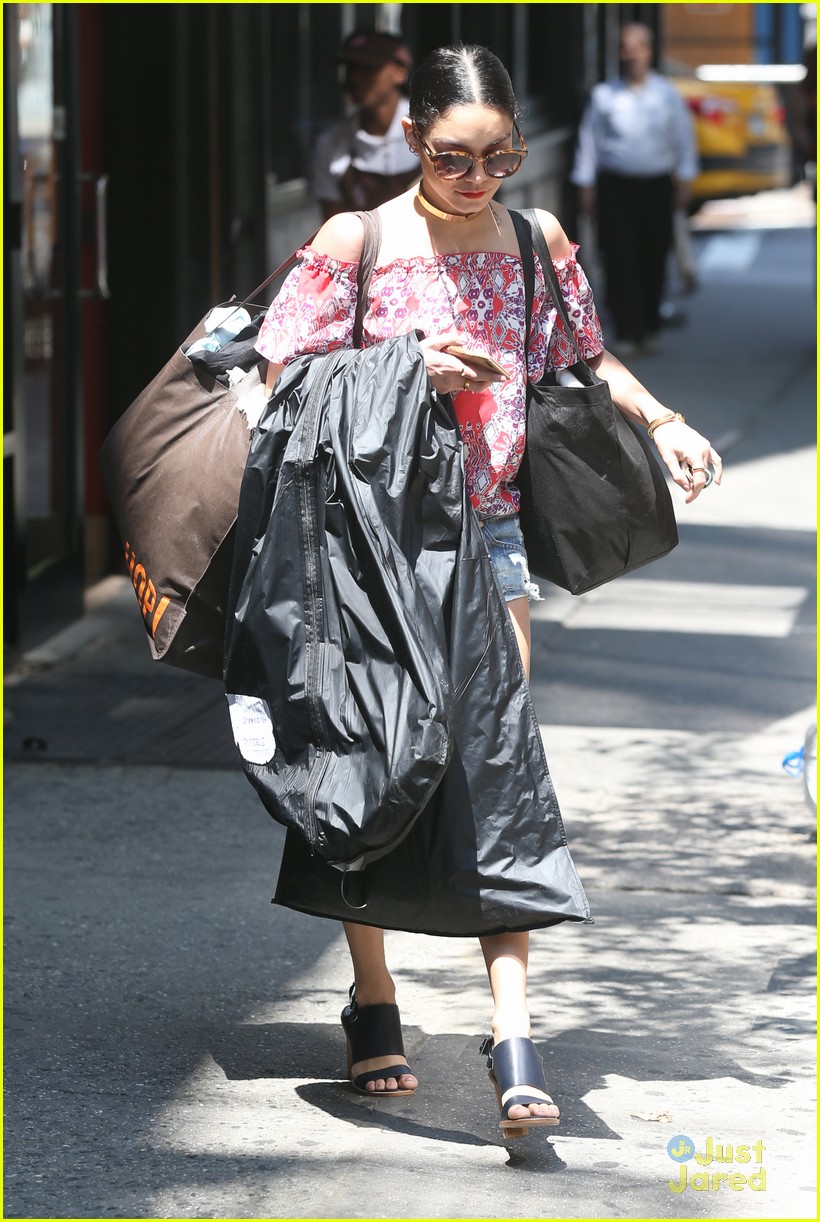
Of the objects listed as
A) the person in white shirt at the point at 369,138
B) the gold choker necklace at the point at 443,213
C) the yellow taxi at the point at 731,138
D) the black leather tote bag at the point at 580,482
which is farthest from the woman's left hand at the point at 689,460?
the yellow taxi at the point at 731,138

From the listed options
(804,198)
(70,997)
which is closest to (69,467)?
(70,997)

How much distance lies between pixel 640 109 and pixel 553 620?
667 centimetres

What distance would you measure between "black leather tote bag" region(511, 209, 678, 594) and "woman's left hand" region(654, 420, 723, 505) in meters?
0.15

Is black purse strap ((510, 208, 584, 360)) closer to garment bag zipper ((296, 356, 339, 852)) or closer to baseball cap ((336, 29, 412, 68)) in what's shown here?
garment bag zipper ((296, 356, 339, 852))

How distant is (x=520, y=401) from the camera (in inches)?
153

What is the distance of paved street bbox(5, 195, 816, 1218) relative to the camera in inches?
144

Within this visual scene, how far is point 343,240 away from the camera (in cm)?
377

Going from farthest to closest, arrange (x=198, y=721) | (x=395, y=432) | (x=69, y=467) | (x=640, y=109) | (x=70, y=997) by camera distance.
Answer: (x=640, y=109) → (x=69, y=467) → (x=198, y=721) → (x=70, y=997) → (x=395, y=432)

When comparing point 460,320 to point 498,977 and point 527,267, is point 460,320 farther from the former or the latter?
point 498,977

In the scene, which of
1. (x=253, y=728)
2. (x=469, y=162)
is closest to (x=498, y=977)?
(x=253, y=728)

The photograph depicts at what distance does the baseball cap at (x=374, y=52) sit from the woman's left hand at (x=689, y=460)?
16.8ft

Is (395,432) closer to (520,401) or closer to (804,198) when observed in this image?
(520,401)

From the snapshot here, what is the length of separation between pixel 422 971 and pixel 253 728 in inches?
49.6

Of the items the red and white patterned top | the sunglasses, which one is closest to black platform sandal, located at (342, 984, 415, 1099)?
the red and white patterned top
